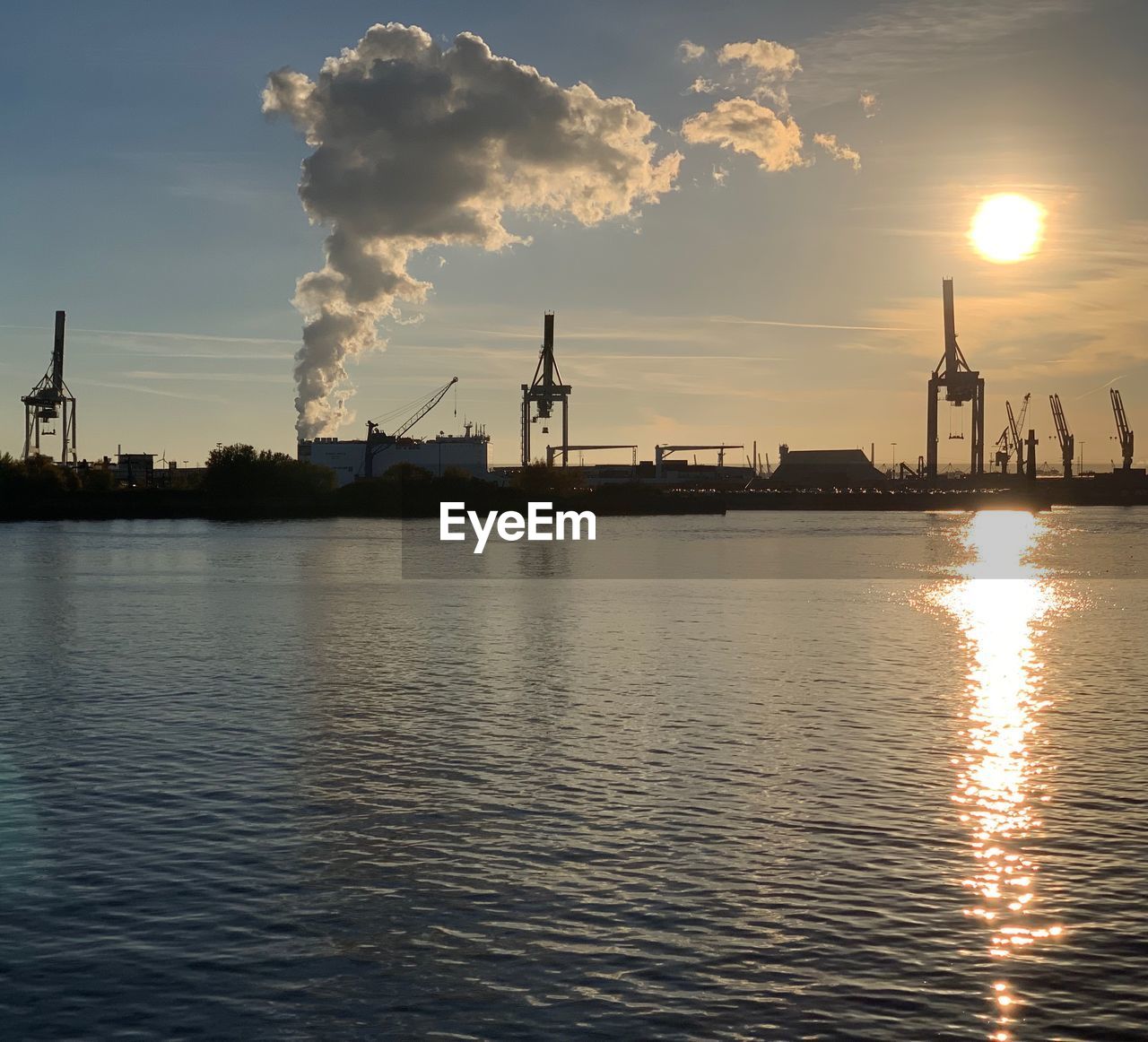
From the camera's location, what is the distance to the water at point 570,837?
36.8 ft

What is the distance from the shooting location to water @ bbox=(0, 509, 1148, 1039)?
36.8ft

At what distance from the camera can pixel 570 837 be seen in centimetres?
1602

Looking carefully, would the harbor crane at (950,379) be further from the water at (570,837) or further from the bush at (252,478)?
the water at (570,837)

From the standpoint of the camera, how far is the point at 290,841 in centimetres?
1584

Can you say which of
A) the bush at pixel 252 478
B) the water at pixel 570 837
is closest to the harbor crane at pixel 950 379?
the bush at pixel 252 478

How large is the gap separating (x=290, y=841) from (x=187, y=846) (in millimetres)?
1190

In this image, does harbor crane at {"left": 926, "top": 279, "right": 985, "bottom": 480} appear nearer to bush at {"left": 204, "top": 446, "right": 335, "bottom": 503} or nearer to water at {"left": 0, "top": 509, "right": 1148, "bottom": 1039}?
bush at {"left": 204, "top": 446, "right": 335, "bottom": 503}

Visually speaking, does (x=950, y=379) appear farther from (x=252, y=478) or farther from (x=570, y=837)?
(x=570, y=837)

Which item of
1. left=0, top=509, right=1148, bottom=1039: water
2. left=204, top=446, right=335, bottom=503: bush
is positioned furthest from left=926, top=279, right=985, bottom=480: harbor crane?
left=0, top=509, right=1148, bottom=1039: water

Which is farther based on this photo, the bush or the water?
the bush

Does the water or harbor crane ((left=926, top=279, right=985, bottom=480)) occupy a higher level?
harbor crane ((left=926, top=279, right=985, bottom=480))

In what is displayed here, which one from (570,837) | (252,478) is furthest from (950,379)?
Answer: (570,837)

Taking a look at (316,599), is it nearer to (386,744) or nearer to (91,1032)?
(386,744)

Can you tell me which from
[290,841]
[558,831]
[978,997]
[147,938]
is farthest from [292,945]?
[978,997]
